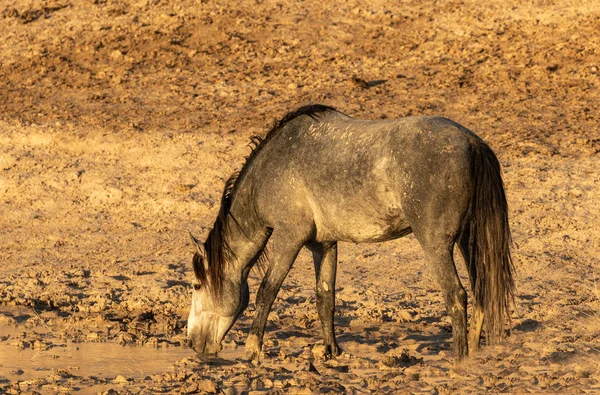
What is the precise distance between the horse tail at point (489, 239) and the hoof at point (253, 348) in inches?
70.8

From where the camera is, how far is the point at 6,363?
877cm

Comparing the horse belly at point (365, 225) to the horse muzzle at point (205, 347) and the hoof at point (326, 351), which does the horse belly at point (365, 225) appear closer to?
the hoof at point (326, 351)

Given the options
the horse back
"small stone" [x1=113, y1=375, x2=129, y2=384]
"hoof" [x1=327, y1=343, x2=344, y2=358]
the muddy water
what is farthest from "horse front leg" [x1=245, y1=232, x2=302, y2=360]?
"small stone" [x1=113, y1=375, x2=129, y2=384]

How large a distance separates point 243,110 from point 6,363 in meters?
8.11

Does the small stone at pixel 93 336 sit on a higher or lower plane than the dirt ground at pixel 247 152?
lower

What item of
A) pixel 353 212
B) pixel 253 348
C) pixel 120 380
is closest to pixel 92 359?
Result: pixel 120 380

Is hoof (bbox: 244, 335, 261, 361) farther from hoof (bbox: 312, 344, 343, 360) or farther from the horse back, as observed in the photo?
the horse back

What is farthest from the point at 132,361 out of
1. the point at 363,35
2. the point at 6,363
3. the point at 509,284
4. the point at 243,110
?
the point at 363,35

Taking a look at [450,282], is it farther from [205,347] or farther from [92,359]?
[92,359]

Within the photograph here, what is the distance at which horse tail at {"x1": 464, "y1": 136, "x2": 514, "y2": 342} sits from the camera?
746cm

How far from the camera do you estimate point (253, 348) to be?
8.30 meters

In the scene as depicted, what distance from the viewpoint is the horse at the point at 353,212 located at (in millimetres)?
7457

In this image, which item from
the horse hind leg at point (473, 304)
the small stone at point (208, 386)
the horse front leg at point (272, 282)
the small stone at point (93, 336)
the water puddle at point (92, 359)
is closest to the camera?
the small stone at point (208, 386)

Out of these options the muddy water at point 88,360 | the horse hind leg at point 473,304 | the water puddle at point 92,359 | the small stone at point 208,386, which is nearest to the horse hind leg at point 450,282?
the horse hind leg at point 473,304
